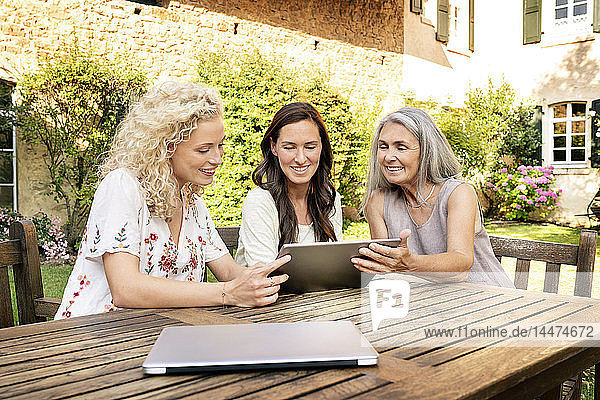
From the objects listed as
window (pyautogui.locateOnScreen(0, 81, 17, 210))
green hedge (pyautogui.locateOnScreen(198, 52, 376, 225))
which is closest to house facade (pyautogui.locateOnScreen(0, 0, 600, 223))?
window (pyautogui.locateOnScreen(0, 81, 17, 210))

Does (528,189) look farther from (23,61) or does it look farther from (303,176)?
(303,176)

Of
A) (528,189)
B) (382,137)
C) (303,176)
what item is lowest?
(528,189)

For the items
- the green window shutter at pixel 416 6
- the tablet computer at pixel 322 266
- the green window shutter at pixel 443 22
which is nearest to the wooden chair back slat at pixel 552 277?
the tablet computer at pixel 322 266

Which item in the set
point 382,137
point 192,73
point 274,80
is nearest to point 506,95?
point 274,80

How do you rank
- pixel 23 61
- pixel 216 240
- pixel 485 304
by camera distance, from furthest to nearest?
pixel 23 61, pixel 216 240, pixel 485 304

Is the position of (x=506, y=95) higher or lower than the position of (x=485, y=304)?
higher

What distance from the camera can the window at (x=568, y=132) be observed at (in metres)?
12.0

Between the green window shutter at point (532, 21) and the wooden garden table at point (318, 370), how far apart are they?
39.7ft

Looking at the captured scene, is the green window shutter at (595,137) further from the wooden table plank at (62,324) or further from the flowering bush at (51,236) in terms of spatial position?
the wooden table plank at (62,324)

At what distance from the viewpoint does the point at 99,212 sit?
1916 millimetres

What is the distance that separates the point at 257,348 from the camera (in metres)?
1.20

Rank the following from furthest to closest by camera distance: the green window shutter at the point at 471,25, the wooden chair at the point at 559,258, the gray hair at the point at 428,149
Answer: the green window shutter at the point at 471,25 < the gray hair at the point at 428,149 < the wooden chair at the point at 559,258

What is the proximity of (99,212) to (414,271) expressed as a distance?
114cm

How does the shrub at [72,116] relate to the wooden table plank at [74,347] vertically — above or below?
above
